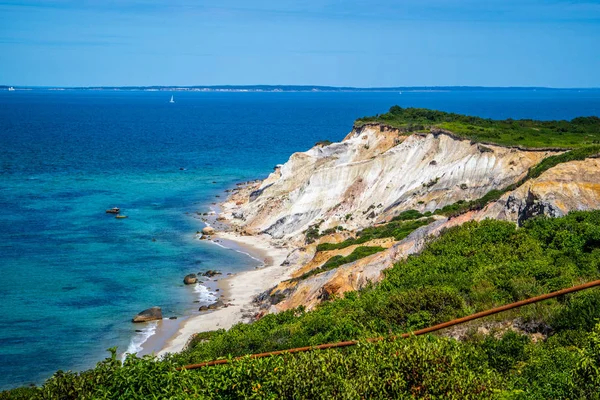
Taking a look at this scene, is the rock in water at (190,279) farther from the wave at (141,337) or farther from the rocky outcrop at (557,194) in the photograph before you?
the rocky outcrop at (557,194)

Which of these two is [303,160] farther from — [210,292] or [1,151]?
[1,151]

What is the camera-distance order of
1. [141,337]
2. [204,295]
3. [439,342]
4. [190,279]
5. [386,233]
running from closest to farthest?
1. [439,342]
2. [141,337]
3. [386,233]
4. [204,295]
5. [190,279]

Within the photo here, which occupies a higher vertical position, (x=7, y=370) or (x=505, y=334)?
(x=505, y=334)

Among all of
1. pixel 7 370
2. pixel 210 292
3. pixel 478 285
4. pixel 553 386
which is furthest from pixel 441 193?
pixel 553 386

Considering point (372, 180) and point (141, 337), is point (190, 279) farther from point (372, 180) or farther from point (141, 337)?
point (372, 180)

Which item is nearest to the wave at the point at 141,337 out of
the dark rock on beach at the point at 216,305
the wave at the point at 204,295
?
the dark rock on beach at the point at 216,305

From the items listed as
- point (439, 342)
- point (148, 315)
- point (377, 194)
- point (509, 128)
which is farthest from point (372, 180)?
point (439, 342)

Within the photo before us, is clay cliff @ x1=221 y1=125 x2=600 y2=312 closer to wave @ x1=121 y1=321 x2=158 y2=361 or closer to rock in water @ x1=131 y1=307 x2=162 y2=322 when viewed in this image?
rock in water @ x1=131 y1=307 x2=162 y2=322

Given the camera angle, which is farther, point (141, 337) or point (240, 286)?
point (240, 286)
